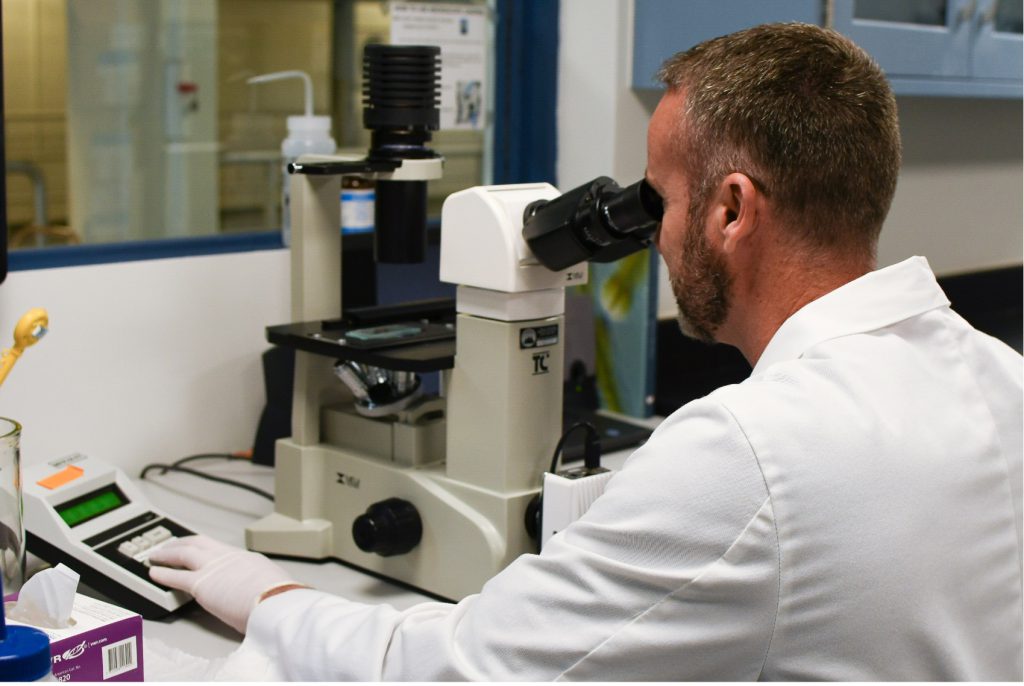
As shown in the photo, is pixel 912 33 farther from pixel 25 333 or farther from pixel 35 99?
pixel 35 99

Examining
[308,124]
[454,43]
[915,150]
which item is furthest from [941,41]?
[308,124]

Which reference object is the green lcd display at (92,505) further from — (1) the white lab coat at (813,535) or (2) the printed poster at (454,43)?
(2) the printed poster at (454,43)

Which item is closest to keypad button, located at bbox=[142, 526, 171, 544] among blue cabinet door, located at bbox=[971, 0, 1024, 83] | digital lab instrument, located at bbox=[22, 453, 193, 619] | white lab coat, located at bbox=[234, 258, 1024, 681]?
digital lab instrument, located at bbox=[22, 453, 193, 619]

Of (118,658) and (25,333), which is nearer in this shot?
(118,658)

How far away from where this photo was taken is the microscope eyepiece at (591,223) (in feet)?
3.77

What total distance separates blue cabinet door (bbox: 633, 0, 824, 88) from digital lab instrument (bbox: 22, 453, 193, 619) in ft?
3.60

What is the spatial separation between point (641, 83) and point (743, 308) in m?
1.09

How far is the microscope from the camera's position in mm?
1256

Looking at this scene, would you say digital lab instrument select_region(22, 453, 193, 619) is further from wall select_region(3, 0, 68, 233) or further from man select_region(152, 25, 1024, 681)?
wall select_region(3, 0, 68, 233)

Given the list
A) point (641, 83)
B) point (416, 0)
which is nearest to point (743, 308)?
point (641, 83)

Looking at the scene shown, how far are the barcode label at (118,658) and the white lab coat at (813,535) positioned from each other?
10.1 inches

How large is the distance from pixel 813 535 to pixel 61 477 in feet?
3.11

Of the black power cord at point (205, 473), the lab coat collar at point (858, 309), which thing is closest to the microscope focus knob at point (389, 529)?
the black power cord at point (205, 473)

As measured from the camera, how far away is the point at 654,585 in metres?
0.83
